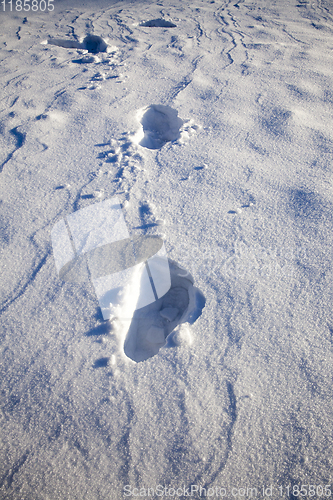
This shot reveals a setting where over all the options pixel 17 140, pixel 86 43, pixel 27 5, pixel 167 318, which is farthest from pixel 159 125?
pixel 27 5

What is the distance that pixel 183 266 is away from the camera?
1.37m

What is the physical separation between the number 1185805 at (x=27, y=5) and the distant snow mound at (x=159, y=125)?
10.3 ft

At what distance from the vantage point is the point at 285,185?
1.69 metres

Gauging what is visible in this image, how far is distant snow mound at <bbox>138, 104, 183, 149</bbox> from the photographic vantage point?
219cm

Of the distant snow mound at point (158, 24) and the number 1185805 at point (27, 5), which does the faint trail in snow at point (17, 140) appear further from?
the number 1185805 at point (27, 5)

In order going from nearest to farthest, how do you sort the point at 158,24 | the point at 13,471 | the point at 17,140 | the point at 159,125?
1. the point at 13,471
2. the point at 17,140
3. the point at 159,125
4. the point at 158,24

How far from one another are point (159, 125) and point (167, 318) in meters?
1.60

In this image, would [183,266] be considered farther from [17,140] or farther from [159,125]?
[17,140]

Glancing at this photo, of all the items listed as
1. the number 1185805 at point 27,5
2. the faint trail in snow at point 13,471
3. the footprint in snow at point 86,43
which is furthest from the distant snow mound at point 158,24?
the faint trail in snow at point 13,471

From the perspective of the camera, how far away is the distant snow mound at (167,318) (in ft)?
4.07

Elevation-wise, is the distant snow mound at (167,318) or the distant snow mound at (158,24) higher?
the distant snow mound at (158,24)

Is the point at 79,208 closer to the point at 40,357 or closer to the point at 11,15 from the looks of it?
the point at 40,357

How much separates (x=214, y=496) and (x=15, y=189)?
1.79 m

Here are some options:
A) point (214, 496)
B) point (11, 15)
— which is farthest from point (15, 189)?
point (11, 15)
